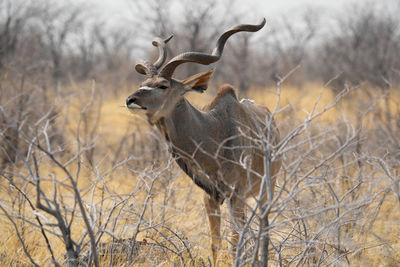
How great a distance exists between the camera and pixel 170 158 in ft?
12.0

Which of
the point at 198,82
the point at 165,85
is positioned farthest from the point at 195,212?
the point at 165,85

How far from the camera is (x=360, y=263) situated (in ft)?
11.9

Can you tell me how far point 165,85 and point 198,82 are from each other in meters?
0.38

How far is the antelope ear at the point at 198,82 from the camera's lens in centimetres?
386

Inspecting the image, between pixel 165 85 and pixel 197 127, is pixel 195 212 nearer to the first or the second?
pixel 197 127

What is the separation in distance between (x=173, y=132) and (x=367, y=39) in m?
12.9

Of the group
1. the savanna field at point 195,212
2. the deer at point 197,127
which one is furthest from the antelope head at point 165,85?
the savanna field at point 195,212

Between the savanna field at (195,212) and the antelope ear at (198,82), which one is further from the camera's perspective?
the antelope ear at (198,82)

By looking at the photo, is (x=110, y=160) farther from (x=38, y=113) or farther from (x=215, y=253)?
(x=215, y=253)

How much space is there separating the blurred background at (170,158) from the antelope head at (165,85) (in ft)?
1.25

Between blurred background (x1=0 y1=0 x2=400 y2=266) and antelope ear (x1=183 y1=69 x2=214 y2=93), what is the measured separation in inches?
24.2

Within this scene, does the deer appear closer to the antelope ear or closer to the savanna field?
the antelope ear

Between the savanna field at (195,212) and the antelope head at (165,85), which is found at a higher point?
the antelope head at (165,85)

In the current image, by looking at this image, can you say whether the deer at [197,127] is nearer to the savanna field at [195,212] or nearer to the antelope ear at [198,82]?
the antelope ear at [198,82]
